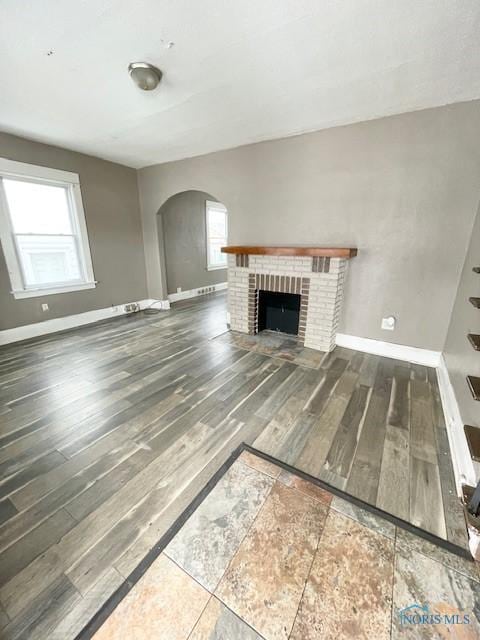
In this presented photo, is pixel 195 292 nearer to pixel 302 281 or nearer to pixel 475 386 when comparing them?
pixel 302 281

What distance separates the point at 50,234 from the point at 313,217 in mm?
3750

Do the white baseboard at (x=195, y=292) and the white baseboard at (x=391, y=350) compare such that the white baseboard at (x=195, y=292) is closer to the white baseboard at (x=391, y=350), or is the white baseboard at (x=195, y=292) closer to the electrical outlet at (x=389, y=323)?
the white baseboard at (x=391, y=350)

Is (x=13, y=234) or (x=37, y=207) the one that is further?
(x=37, y=207)

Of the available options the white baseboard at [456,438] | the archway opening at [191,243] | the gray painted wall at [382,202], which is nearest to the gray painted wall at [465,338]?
the white baseboard at [456,438]

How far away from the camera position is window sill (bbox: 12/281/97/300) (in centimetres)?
354

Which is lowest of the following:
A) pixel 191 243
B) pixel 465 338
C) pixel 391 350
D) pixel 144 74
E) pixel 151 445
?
pixel 151 445

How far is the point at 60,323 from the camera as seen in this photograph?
4.02 m

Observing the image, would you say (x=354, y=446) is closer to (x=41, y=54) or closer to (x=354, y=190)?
(x=354, y=190)

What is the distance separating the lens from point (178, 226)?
5.59 metres

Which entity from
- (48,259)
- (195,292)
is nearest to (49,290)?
(48,259)

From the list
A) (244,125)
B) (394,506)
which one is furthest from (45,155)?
(394,506)

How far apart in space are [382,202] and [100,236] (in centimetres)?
421

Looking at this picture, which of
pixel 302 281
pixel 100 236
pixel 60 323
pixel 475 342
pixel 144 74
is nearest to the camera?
pixel 475 342

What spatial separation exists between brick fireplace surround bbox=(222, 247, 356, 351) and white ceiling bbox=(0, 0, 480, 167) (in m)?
1.39
